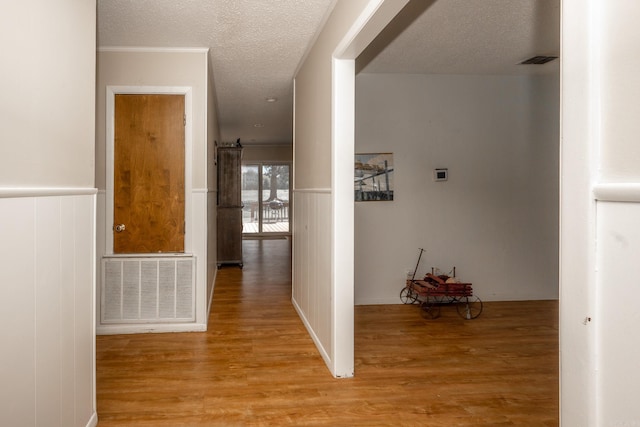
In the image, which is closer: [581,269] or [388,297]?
[581,269]

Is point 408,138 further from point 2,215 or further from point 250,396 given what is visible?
point 2,215

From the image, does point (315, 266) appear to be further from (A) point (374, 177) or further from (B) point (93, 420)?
(B) point (93, 420)

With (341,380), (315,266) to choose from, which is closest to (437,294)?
(315,266)

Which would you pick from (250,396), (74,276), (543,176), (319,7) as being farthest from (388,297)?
(74,276)

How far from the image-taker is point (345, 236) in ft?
9.94

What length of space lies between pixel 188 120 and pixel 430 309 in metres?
3.05

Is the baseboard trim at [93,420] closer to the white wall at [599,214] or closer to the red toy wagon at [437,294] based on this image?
the white wall at [599,214]

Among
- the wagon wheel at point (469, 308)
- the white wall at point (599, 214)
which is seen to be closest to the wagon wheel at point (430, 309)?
the wagon wheel at point (469, 308)

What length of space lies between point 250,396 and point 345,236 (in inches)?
45.2

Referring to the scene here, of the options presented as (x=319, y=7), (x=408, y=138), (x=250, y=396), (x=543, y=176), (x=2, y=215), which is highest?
(x=319, y=7)

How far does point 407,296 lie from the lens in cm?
509

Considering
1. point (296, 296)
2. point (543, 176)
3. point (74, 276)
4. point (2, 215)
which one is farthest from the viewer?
point (543, 176)

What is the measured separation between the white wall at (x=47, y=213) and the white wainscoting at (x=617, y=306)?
1.52 meters

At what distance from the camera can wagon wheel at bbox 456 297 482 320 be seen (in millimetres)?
4582
